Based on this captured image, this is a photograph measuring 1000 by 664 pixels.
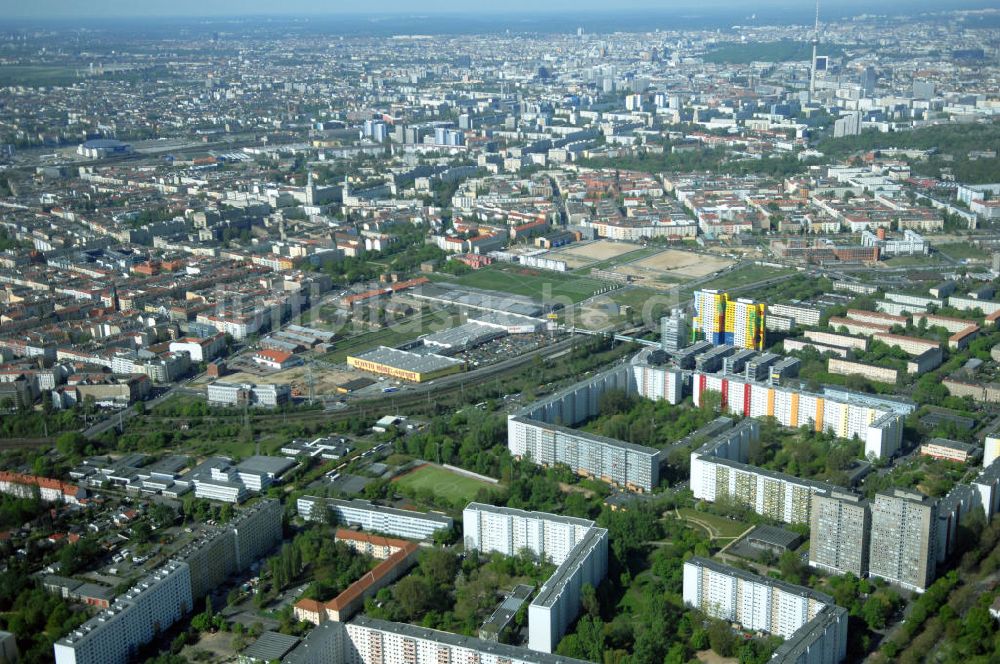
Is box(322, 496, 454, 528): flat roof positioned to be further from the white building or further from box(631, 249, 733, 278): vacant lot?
box(631, 249, 733, 278): vacant lot

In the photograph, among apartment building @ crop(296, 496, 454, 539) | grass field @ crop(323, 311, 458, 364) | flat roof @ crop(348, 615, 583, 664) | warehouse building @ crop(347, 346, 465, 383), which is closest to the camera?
flat roof @ crop(348, 615, 583, 664)

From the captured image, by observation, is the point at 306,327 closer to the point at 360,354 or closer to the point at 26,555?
the point at 360,354

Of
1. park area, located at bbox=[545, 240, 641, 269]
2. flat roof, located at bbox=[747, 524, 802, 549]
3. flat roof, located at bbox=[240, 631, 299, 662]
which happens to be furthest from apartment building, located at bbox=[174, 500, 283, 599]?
park area, located at bbox=[545, 240, 641, 269]

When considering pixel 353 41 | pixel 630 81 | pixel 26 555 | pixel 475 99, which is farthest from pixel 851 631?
pixel 353 41

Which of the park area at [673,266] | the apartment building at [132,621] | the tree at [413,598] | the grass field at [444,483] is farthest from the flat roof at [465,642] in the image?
the park area at [673,266]

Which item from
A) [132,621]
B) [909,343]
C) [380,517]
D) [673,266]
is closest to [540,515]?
[380,517]

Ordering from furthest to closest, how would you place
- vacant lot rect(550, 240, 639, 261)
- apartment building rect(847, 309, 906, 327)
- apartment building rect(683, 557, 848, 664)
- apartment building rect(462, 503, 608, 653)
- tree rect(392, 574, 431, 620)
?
1. vacant lot rect(550, 240, 639, 261)
2. apartment building rect(847, 309, 906, 327)
3. tree rect(392, 574, 431, 620)
4. apartment building rect(462, 503, 608, 653)
5. apartment building rect(683, 557, 848, 664)
